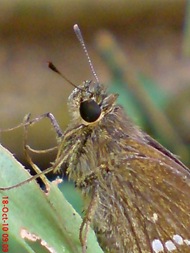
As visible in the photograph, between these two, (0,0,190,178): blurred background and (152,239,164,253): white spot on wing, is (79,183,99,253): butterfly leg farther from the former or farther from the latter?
(0,0,190,178): blurred background

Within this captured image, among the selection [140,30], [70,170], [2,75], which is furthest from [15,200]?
[140,30]

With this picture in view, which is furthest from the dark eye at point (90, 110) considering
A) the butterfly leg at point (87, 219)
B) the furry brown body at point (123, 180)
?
the butterfly leg at point (87, 219)

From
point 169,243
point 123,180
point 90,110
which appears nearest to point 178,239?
point 169,243

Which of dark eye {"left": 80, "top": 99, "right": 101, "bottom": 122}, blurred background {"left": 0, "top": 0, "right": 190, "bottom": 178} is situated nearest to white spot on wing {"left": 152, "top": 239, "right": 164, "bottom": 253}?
dark eye {"left": 80, "top": 99, "right": 101, "bottom": 122}

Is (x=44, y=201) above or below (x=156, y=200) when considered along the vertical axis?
above

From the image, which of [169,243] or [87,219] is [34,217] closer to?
[87,219]

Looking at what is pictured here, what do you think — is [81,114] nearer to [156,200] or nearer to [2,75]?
[156,200]
